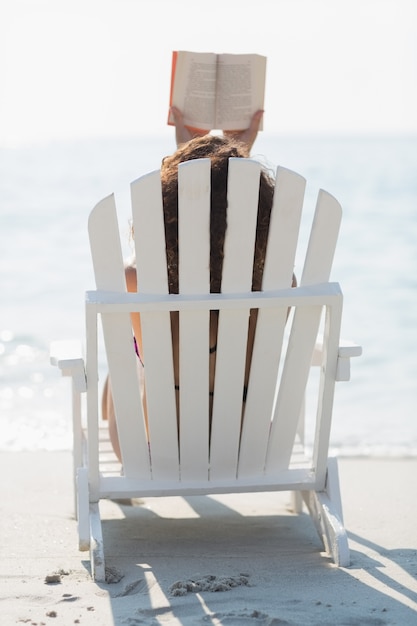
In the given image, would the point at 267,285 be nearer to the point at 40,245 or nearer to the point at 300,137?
the point at 40,245

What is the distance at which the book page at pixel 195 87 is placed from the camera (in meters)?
3.93

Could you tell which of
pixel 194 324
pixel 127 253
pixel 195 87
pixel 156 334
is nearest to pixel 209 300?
pixel 194 324

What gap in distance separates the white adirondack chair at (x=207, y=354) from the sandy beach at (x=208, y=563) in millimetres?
147

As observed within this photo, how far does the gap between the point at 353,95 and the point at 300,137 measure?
1.97 meters

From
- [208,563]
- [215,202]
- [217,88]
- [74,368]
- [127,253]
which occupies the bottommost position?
[127,253]

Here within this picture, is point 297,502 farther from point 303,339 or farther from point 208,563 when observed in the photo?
point 303,339

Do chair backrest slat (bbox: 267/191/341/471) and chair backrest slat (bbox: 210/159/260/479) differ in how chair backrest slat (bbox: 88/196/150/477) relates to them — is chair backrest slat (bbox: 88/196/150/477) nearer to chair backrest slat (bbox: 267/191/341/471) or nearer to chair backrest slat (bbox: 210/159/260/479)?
chair backrest slat (bbox: 210/159/260/479)

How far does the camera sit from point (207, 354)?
2969mm

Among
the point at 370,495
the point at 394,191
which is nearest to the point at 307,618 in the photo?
the point at 370,495

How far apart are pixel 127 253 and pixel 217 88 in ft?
21.2

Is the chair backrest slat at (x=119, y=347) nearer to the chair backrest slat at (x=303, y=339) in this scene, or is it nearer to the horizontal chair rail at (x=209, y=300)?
the horizontal chair rail at (x=209, y=300)

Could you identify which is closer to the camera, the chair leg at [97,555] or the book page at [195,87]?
the chair leg at [97,555]

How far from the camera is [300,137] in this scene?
27328 millimetres

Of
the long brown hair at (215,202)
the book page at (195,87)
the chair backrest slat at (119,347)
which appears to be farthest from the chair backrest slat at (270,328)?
the book page at (195,87)
